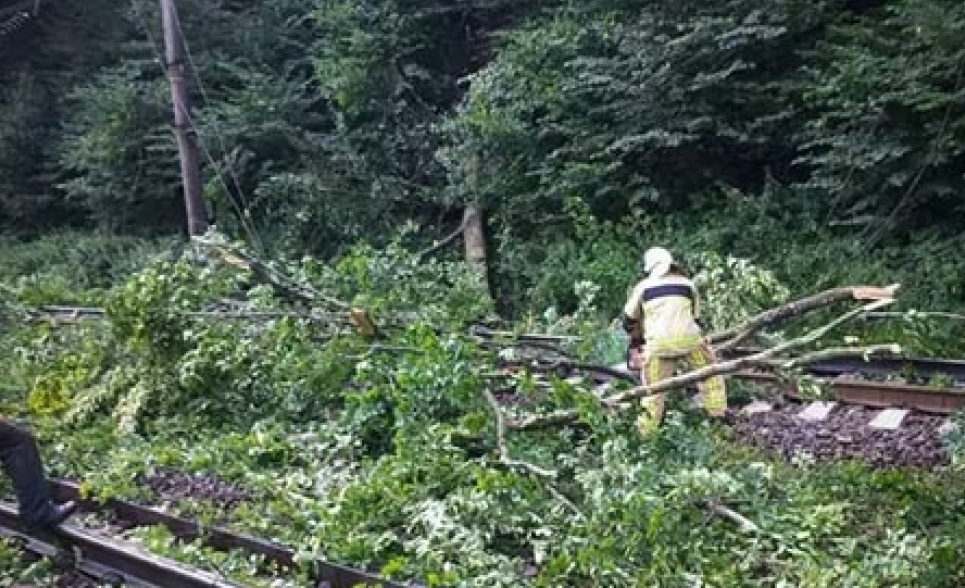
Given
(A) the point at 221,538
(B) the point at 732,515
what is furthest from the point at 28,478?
(B) the point at 732,515

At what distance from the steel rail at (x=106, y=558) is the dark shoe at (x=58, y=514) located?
56 millimetres

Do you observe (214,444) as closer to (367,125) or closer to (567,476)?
(567,476)

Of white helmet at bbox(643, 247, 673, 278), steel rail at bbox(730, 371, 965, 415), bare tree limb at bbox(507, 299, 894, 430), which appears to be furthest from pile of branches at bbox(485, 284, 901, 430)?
white helmet at bbox(643, 247, 673, 278)

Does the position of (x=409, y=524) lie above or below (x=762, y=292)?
below

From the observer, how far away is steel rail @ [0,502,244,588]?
611 centimetres

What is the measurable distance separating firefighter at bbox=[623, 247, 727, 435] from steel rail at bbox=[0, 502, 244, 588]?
13.2 feet

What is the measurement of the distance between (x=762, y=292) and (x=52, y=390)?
751 centimetres

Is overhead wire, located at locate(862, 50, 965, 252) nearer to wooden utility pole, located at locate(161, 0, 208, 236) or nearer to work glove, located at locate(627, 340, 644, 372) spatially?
work glove, located at locate(627, 340, 644, 372)

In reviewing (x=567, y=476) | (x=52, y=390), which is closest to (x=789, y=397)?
(x=567, y=476)

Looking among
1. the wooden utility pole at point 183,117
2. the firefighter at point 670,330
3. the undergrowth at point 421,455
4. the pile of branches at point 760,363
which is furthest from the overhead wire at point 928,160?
the wooden utility pole at point 183,117

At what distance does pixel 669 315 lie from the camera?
8789 mm

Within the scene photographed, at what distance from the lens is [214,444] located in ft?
28.3

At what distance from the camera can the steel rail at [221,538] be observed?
19.8 feet

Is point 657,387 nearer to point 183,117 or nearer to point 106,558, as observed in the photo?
point 106,558
